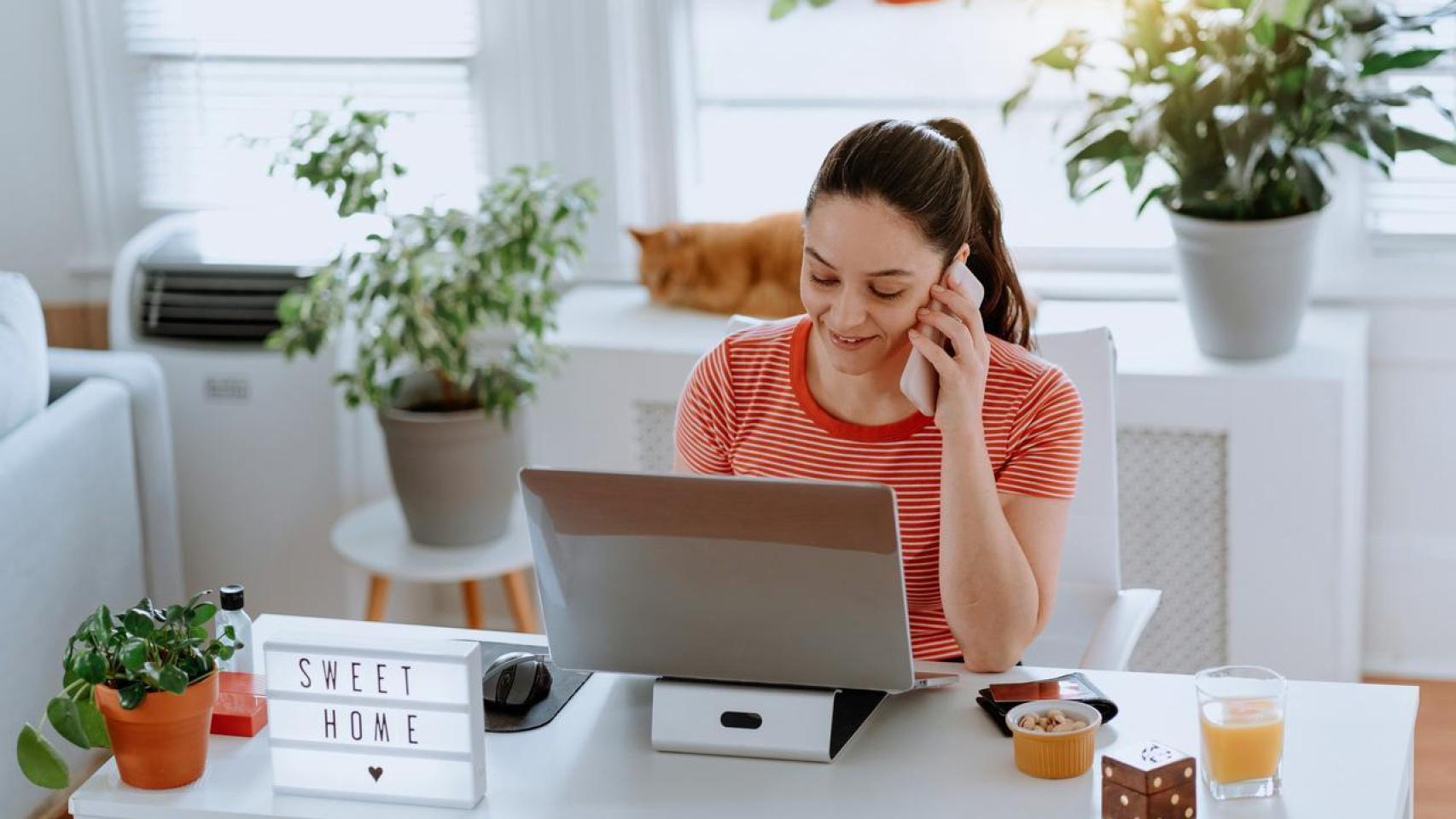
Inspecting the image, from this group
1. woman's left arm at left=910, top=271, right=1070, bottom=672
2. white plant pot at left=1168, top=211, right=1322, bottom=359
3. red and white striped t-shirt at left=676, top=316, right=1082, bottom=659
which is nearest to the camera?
woman's left arm at left=910, top=271, right=1070, bottom=672

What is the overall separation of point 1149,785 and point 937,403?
510 millimetres

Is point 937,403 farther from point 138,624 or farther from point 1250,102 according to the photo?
point 1250,102

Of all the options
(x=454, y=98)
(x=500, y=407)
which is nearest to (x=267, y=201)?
(x=454, y=98)

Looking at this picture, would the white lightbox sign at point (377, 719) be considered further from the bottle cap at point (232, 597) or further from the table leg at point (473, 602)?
the table leg at point (473, 602)

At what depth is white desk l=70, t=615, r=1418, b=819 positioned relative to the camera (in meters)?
1.40

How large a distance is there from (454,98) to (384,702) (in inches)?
85.5

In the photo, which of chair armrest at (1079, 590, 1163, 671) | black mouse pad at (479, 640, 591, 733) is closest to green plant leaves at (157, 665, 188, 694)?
black mouse pad at (479, 640, 591, 733)

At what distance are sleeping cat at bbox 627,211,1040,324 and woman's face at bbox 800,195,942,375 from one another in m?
1.19

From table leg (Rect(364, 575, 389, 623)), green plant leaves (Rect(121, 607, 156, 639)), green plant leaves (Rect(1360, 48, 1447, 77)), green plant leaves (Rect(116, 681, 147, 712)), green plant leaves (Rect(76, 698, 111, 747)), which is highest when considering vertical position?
green plant leaves (Rect(1360, 48, 1447, 77))

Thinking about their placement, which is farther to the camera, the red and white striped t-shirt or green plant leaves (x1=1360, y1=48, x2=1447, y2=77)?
green plant leaves (x1=1360, y1=48, x2=1447, y2=77)

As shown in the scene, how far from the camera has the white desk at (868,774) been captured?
1.40 metres

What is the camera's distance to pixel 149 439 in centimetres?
293

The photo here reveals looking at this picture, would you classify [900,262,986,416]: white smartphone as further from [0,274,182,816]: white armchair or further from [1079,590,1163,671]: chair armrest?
[0,274,182,816]: white armchair

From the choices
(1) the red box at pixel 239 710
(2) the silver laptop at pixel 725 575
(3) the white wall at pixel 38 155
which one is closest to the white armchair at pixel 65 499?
(3) the white wall at pixel 38 155
